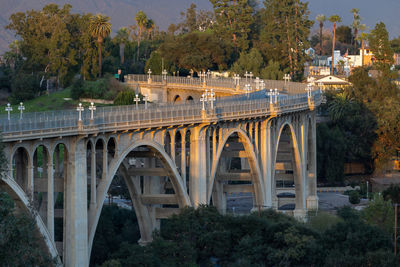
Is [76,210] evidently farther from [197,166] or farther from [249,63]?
[249,63]

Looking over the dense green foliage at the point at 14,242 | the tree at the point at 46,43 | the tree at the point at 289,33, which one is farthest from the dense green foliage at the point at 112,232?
the tree at the point at 289,33

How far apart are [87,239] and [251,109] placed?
86.2 feet

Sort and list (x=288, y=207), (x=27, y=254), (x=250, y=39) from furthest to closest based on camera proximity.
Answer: (x=250, y=39) < (x=288, y=207) < (x=27, y=254)

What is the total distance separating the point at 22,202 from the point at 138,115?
584 inches

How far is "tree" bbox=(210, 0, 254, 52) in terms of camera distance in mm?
154500

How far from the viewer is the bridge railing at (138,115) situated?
177ft

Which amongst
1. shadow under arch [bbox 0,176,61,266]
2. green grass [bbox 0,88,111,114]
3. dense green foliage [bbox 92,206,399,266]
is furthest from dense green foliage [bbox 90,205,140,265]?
green grass [bbox 0,88,111,114]

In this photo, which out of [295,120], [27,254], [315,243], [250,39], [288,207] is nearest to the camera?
[27,254]

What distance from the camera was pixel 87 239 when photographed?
→ 195ft

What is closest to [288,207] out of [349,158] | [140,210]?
[349,158]

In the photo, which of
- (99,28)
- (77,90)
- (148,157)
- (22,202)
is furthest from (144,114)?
(99,28)

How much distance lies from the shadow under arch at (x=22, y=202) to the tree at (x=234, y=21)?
10201 centimetres

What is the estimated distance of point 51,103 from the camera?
121750mm

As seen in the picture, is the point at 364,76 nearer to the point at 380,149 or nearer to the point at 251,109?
the point at 380,149
